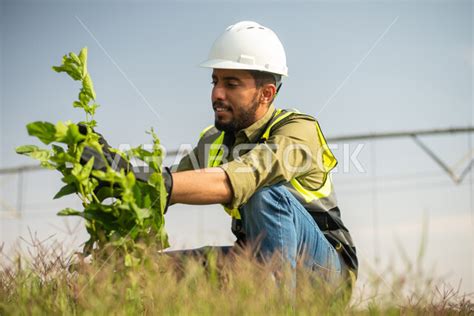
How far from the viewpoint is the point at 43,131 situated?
297cm

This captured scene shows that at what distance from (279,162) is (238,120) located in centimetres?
116

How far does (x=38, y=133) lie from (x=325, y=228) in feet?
7.46

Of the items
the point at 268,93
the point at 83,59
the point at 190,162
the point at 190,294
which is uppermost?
the point at 268,93

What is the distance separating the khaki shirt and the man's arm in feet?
0.16

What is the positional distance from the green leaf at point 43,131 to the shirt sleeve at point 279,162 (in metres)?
1.00

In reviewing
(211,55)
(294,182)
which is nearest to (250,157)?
(294,182)

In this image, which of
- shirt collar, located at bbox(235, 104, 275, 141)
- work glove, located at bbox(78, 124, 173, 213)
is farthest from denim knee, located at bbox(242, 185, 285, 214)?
shirt collar, located at bbox(235, 104, 275, 141)

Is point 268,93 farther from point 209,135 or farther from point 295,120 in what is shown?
point 295,120

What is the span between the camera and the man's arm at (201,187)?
10.9 feet

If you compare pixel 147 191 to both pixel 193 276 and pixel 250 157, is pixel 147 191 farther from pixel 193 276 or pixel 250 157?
pixel 250 157

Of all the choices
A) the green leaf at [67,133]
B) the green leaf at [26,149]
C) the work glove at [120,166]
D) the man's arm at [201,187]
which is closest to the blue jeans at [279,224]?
the man's arm at [201,187]

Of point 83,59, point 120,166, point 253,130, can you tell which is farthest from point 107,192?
point 253,130

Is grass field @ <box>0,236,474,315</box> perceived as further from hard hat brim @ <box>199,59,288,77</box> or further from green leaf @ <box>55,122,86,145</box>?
hard hat brim @ <box>199,59,288,77</box>

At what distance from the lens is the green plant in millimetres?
2953
